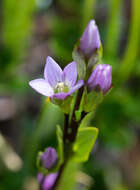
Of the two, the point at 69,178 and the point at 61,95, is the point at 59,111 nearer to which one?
the point at 69,178

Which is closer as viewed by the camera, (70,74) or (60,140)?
(70,74)

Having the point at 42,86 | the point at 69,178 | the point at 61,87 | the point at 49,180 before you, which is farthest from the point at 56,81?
the point at 69,178

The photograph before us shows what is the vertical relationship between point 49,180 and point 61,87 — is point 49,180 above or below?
below

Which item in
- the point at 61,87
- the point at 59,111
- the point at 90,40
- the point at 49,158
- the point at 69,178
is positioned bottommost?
the point at 69,178

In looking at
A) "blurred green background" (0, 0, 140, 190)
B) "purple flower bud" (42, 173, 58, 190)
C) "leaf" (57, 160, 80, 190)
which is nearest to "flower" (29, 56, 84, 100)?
"purple flower bud" (42, 173, 58, 190)

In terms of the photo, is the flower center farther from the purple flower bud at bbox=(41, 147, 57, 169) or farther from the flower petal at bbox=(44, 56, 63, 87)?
the purple flower bud at bbox=(41, 147, 57, 169)

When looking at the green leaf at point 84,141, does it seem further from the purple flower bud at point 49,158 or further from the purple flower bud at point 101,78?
the purple flower bud at point 101,78
